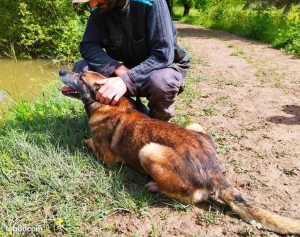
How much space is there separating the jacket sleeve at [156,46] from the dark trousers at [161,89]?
77 mm

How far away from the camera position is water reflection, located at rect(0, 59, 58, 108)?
22.9ft

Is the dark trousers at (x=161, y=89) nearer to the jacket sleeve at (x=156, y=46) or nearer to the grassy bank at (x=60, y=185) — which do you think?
the jacket sleeve at (x=156, y=46)

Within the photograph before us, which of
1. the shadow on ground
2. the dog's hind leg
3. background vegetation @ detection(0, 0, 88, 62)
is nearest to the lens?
the dog's hind leg

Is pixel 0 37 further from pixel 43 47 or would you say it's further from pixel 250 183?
pixel 250 183

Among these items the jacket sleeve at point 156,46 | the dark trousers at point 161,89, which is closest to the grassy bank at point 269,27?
the dark trousers at point 161,89

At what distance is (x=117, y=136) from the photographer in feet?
9.72

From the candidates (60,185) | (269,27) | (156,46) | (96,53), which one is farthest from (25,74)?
(269,27)

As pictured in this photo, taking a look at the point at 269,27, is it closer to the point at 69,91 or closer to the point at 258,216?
the point at 69,91

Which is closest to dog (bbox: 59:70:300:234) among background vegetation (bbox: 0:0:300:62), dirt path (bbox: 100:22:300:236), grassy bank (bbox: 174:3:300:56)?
dirt path (bbox: 100:22:300:236)

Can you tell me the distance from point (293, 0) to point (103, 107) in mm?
17429

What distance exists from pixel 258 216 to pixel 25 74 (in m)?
8.50

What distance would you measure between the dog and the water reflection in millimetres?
3874

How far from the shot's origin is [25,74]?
871cm

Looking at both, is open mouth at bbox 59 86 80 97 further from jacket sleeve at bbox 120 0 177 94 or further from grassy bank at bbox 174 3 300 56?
grassy bank at bbox 174 3 300 56
